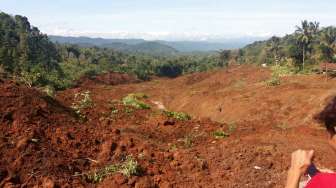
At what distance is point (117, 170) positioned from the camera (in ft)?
31.1

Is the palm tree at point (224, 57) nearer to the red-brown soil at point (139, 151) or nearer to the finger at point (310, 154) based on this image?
the red-brown soil at point (139, 151)

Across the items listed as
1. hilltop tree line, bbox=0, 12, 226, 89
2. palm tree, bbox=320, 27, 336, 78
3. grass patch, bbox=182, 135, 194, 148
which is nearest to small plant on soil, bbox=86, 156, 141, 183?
grass patch, bbox=182, 135, 194, 148

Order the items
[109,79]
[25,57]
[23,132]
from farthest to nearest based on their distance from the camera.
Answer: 1. [109,79]
2. [25,57]
3. [23,132]

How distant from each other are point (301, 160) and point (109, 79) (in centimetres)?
6681

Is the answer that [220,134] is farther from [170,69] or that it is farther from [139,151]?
[170,69]

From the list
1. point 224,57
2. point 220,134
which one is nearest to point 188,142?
point 220,134

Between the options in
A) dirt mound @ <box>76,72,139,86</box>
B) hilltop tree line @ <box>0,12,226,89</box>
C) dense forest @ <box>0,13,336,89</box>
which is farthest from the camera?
dirt mound @ <box>76,72,139,86</box>

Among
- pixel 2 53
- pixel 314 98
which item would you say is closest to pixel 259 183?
pixel 314 98

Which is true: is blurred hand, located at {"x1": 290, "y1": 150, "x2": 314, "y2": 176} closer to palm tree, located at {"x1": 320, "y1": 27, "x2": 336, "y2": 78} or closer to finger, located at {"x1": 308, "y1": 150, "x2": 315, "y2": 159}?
finger, located at {"x1": 308, "y1": 150, "x2": 315, "y2": 159}

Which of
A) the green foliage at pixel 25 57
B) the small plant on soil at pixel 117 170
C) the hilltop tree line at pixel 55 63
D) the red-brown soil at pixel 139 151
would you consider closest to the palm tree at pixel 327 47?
the hilltop tree line at pixel 55 63

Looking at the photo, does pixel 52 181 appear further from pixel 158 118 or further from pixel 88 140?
pixel 158 118

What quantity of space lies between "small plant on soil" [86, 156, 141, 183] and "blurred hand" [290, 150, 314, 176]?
6754 mm

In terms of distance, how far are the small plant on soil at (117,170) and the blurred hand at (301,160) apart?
266 inches

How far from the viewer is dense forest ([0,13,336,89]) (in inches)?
1945
